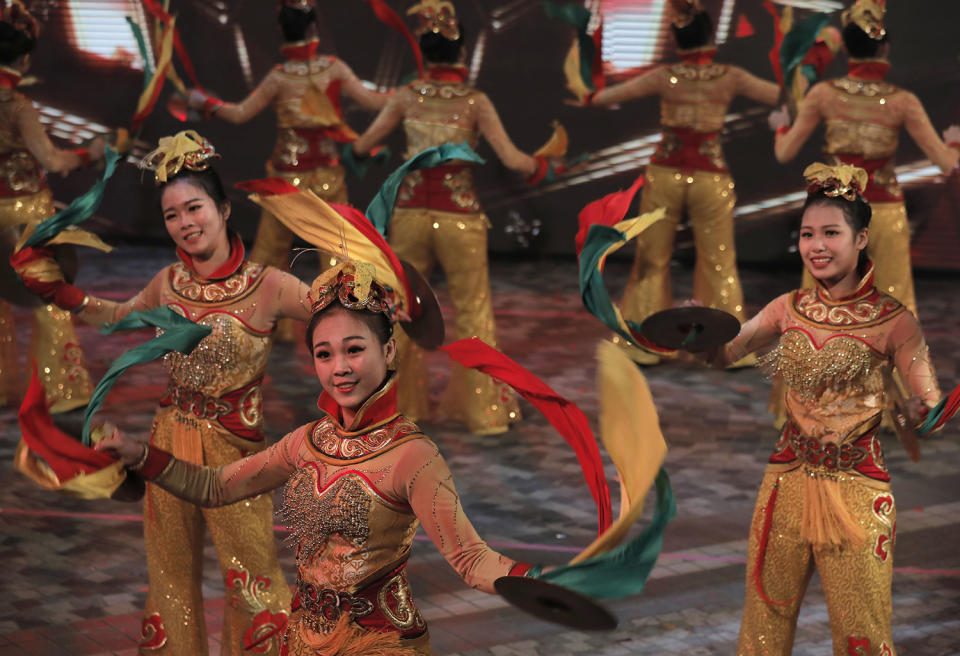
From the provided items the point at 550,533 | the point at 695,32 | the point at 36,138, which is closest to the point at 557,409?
the point at 550,533

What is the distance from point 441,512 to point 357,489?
0.18 m

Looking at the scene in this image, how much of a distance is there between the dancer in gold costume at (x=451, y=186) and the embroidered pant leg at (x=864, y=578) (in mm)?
3036

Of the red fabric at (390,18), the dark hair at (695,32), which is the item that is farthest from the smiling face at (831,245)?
the dark hair at (695,32)

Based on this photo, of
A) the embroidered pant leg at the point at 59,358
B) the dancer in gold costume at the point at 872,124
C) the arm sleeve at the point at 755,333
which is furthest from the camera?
the embroidered pant leg at the point at 59,358

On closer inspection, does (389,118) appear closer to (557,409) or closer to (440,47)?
(440,47)

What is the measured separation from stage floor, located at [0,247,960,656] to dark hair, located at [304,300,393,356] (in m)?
0.50

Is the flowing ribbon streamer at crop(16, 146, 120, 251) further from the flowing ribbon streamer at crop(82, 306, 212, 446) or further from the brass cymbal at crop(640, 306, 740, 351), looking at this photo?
the brass cymbal at crop(640, 306, 740, 351)

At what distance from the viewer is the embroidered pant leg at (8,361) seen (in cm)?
661

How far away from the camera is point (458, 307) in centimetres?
631

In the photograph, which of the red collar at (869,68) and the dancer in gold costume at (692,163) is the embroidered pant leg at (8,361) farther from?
the red collar at (869,68)

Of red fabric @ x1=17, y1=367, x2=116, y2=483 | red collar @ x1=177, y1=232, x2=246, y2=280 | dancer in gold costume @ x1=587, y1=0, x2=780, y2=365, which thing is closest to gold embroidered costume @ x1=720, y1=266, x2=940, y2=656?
red collar @ x1=177, y1=232, x2=246, y2=280

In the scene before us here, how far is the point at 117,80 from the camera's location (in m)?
10.8

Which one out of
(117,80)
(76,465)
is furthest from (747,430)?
(117,80)

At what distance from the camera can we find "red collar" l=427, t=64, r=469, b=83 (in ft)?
19.7
